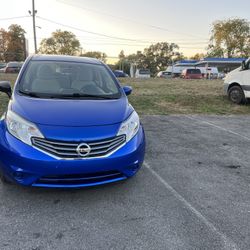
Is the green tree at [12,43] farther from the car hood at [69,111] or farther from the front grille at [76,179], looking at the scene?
the front grille at [76,179]

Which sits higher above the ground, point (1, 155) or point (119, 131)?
point (119, 131)

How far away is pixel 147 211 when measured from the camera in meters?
3.23

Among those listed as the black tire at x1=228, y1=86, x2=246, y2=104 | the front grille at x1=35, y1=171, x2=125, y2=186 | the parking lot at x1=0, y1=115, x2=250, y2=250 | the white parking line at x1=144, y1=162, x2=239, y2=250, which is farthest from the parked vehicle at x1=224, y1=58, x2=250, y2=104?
the front grille at x1=35, y1=171, x2=125, y2=186

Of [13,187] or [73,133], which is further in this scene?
[13,187]

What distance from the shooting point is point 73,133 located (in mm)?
3109

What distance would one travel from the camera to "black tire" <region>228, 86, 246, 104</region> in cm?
1089

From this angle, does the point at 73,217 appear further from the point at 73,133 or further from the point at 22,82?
the point at 22,82

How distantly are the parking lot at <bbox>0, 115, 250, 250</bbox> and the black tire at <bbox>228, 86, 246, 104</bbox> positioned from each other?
21.5 ft

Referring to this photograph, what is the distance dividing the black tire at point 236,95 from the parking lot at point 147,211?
21.5 feet

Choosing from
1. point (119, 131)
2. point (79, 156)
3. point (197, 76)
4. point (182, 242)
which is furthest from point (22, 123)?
point (197, 76)

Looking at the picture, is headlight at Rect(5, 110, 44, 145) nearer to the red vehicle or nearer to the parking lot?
the parking lot

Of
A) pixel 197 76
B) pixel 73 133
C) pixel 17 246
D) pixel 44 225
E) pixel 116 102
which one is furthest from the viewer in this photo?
pixel 197 76

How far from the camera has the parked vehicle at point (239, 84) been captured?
34.5 feet

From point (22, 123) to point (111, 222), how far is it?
139 cm
